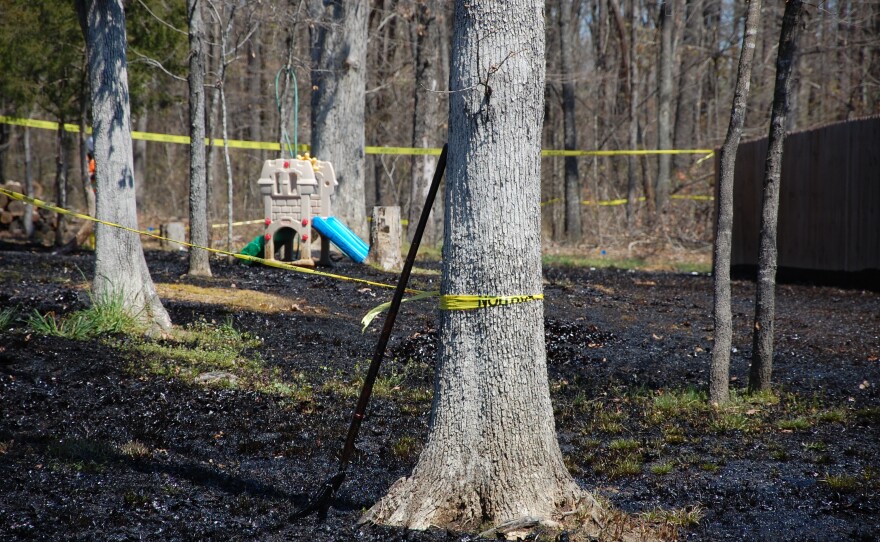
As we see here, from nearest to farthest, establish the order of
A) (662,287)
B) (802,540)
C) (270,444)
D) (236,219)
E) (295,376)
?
1. (802,540)
2. (270,444)
3. (295,376)
4. (662,287)
5. (236,219)

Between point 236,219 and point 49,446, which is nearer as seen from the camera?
point 49,446

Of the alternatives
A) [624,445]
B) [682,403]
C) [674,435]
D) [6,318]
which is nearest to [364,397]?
[624,445]

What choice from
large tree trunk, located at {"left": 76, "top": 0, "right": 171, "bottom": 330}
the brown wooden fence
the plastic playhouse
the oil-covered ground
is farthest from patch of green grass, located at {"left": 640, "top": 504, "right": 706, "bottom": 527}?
the brown wooden fence

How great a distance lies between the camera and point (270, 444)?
495 cm

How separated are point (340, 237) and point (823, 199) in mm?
7325

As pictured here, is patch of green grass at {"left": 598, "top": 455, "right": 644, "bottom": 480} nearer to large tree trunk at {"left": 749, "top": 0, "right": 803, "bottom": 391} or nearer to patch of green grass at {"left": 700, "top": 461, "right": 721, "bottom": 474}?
patch of green grass at {"left": 700, "top": 461, "right": 721, "bottom": 474}

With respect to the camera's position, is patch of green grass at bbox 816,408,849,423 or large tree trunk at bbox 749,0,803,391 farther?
large tree trunk at bbox 749,0,803,391

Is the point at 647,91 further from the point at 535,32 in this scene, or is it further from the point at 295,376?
the point at 535,32

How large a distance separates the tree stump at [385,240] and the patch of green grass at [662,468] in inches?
332

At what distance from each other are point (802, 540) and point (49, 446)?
3.73 metres

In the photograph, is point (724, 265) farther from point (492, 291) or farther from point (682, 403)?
point (492, 291)

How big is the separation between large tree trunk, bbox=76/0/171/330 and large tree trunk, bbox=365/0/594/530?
14.3 feet

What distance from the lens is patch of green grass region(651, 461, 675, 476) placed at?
446cm

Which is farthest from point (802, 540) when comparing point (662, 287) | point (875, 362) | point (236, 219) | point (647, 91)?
point (647, 91)
